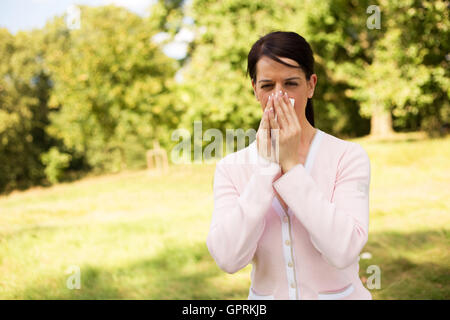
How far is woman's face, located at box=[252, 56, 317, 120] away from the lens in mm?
2020

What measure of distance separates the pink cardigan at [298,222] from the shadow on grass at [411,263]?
3.95 metres

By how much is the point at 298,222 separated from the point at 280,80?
29.1 inches

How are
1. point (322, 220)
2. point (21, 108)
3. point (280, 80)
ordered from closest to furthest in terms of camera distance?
point (322, 220), point (280, 80), point (21, 108)

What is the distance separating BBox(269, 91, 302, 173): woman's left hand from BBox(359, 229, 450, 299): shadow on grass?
4.30m

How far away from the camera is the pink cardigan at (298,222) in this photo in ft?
5.98

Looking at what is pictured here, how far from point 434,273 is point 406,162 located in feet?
27.9

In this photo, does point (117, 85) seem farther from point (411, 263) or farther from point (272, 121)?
point (272, 121)

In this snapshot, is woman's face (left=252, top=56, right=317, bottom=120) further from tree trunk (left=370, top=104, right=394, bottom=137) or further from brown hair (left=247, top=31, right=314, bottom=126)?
tree trunk (left=370, top=104, right=394, bottom=137)

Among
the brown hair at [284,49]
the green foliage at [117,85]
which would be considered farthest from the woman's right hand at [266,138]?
the green foliage at [117,85]

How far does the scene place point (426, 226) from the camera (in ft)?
25.6

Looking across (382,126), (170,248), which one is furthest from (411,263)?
(382,126)

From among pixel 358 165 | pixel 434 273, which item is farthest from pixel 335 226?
pixel 434 273

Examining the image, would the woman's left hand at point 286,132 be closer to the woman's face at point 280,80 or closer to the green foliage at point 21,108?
the woman's face at point 280,80

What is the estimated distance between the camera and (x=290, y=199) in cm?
183
